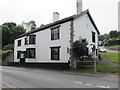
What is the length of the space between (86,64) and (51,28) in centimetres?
924

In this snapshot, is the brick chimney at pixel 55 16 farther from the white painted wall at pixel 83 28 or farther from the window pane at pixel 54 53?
the window pane at pixel 54 53

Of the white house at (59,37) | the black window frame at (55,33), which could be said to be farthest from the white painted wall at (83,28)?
the black window frame at (55,33)

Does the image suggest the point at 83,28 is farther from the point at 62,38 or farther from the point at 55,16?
the point at 55,16

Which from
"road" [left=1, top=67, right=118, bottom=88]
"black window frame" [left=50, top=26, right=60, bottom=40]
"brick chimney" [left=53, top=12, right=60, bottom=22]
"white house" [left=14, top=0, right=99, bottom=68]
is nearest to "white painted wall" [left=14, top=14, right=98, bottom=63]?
"white house" [left=14, top=0, right=99, bottom=68]

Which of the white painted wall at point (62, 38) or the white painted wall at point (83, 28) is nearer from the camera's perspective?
the white painted wall at point (62, 38)

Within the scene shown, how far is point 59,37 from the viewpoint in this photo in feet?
73.6

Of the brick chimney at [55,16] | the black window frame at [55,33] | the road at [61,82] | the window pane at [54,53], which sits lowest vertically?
the road at [61,82]

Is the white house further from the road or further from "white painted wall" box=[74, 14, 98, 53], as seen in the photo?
the road

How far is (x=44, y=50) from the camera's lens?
25328mm

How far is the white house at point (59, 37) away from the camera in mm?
20969

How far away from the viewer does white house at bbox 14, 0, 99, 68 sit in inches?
826

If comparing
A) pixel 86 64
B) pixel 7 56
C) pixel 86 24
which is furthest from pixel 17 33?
pixel 86 64

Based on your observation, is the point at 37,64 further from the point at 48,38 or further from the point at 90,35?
the point at 90,35

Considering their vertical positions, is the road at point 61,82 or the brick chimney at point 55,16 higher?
the brick chimney at point 55,16
